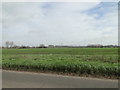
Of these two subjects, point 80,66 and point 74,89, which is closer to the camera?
point 74,89

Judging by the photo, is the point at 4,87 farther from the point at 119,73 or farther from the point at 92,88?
the point at 119,73

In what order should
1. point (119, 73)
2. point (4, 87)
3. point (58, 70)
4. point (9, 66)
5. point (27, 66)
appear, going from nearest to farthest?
point (4, 87) → point (119, 73) → point (58, 70) → point (27, 66) → point (9, 66)

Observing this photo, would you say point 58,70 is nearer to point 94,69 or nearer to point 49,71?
point 49,71

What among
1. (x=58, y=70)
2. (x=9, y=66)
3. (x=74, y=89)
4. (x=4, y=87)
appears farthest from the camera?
(x=9, y=66)

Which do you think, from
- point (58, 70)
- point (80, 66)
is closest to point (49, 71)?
point (58, 70)

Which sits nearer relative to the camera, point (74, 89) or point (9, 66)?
point (74, 89)

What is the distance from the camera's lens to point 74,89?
21.7 ft

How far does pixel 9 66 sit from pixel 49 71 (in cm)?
427

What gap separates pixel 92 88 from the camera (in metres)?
6.73

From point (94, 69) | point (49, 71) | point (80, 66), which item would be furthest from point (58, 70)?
point (94, 69)

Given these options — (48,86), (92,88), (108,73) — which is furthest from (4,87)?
(108,73)

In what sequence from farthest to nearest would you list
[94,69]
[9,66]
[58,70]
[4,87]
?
[9,66] → [58,70] → [94,69] → [4,87]

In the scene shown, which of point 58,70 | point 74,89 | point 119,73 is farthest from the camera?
point 58,70

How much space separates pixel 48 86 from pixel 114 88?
9.46ft
